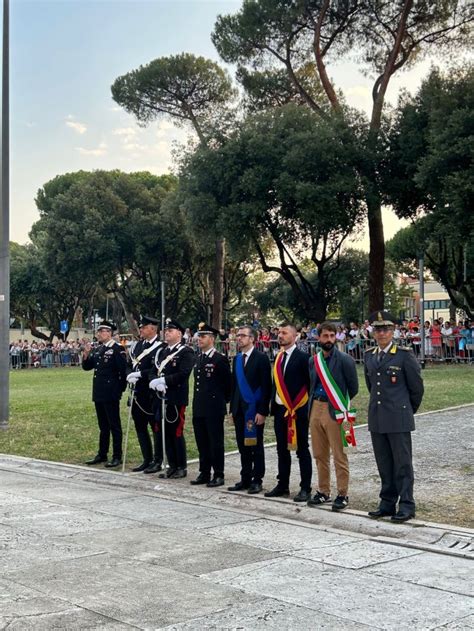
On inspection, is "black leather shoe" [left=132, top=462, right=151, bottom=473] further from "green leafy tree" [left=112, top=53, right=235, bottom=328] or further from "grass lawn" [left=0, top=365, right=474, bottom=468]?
"green leafy tree" [left=112, top=53, right=235, bottom=328]

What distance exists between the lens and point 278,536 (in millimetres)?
7074

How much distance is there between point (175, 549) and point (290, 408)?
250 centimetres

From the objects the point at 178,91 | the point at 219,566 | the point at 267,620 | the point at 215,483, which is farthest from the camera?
the point at 178,91

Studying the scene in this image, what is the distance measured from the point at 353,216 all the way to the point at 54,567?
84.0ft

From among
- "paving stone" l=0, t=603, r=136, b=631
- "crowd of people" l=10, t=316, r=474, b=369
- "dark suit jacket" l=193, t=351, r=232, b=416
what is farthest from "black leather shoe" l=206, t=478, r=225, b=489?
"crowd of people" l=10, t=316, r=474, b=369

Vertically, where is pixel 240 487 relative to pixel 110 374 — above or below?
below

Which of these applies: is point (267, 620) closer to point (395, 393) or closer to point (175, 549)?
point (175, 549)

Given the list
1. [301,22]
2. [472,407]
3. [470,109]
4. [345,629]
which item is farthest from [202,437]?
[301,22]

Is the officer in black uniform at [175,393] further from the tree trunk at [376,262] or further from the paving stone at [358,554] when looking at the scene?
the tree trunk at [376,262]

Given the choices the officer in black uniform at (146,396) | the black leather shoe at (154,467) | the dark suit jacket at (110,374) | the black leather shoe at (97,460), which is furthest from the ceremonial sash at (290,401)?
the black leather shoe at (97,460)

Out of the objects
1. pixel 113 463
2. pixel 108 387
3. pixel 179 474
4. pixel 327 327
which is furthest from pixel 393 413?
pixel 108 387

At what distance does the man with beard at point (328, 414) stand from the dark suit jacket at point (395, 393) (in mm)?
336

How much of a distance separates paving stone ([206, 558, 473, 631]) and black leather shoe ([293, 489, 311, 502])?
2194mm

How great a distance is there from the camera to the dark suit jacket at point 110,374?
1123 cm
